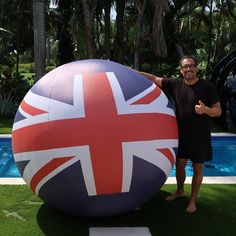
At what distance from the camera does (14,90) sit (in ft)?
43.0

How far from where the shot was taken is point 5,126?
10.6 m

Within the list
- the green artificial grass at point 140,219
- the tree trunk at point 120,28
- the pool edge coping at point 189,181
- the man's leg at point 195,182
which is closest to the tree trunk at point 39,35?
the tree trunk at point 120,28

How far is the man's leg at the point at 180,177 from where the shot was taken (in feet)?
15.8

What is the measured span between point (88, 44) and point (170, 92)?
7.55 meters

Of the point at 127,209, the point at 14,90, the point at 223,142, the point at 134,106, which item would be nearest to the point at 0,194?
the point at 127,209

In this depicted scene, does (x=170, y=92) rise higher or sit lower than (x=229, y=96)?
higher

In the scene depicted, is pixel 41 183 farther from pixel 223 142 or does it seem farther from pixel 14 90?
pixel 14 90

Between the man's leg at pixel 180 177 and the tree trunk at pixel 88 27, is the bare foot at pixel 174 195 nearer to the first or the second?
the man's leg at pixel 180 177

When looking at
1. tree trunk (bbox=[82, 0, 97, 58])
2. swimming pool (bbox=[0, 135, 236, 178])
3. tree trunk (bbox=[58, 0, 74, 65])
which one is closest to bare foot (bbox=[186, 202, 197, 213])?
swimming pool (bbox=[0, 135, 236, 178])

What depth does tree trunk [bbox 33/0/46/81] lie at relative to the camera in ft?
36.9

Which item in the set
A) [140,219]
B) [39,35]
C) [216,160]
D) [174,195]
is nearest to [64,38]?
[39,35]

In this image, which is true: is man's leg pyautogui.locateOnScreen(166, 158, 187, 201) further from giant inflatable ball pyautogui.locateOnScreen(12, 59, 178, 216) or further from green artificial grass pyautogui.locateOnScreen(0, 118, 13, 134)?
green artificial grass pyautogui.locateOnScreen(0, 118, 13, 134)

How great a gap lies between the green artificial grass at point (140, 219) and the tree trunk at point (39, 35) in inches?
270

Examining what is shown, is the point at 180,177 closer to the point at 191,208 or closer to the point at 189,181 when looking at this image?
the point at 191,208
